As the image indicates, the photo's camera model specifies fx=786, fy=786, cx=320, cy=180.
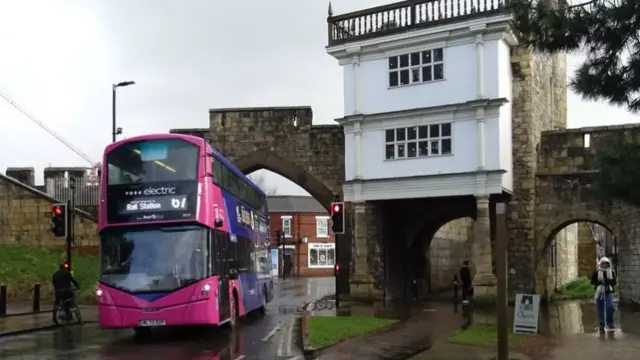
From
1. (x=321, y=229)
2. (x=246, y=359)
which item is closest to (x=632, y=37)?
(x=246, y=359)

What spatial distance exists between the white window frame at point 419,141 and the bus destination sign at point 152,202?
1361 cm

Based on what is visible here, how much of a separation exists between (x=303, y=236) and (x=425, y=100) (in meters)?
49.3

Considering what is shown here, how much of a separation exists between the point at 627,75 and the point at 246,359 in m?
7.71

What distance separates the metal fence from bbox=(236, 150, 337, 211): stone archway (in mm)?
7574

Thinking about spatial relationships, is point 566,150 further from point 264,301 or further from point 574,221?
point 264,301

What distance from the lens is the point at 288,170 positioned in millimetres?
33750

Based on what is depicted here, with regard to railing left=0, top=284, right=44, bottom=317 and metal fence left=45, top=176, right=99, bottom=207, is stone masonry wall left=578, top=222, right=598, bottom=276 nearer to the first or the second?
metal fence left=45, top=176, right=99, bottom=207

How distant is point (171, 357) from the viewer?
13828 millimetres

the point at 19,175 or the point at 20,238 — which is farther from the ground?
the point at 19,175

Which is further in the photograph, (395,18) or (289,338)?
(395,18)

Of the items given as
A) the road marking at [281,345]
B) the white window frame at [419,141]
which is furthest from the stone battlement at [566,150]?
the road marking at [281,345]

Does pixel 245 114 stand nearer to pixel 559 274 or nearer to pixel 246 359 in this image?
pixel 559 274

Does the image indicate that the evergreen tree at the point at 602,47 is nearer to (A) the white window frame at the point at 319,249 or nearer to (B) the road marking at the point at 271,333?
(B) the road marking at the point at 271,333

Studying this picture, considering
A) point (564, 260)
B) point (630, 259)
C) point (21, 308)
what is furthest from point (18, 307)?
point (564, 260)
